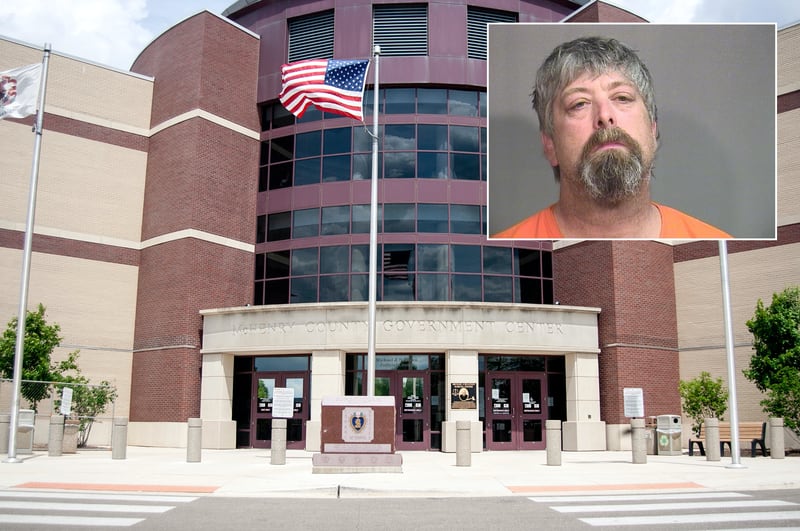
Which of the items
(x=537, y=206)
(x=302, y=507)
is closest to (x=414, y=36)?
(x=537, y=206)

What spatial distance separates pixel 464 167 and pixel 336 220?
5757 millimetres

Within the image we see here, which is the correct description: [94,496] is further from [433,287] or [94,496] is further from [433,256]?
[433,256]

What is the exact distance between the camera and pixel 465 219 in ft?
103

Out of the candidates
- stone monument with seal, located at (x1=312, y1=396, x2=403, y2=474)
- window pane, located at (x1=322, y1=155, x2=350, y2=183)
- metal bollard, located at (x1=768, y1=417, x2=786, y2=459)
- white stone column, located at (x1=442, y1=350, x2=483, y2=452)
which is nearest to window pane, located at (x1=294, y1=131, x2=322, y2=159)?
window pane, located at (x1=322, y1=155, x2=350, y2=183)

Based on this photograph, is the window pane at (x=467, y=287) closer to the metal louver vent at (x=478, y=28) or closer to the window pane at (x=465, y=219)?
the window pane at (x=465, y=219)

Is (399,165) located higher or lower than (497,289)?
higher

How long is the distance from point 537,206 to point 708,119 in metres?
5.93

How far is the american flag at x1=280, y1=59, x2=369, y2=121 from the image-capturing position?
2162cm

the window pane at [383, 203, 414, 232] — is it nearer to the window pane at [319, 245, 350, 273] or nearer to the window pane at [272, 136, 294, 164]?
the window pane at [319, 245, 350, 273]

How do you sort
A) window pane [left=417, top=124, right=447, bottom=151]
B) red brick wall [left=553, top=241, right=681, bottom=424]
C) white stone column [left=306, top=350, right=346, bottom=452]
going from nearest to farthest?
white stone column [left=306, top=350, right=346, bottom=452], red brick wall [left=553, top=241, right=681, bottom=424], window pane [left=417, top=124, right=447, bottom=151]

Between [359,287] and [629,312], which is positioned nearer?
[629,312]

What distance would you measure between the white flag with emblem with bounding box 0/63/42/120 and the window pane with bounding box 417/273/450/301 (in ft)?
50.2

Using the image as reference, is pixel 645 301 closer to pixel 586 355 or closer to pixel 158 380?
pixel 586 355

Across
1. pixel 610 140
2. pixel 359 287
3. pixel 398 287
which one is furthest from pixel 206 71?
pixel 610 140
